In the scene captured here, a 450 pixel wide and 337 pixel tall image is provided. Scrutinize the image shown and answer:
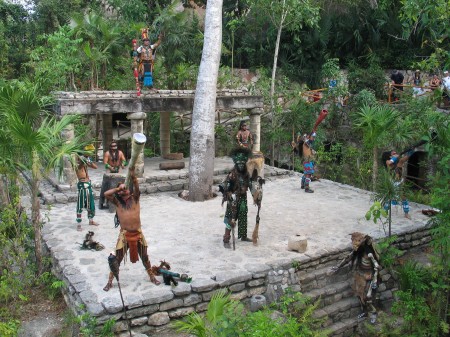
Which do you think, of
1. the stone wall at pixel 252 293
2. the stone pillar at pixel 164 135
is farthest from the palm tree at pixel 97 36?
the stone wall at pixel 252 293

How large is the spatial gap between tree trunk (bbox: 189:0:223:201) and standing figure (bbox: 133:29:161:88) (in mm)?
1322

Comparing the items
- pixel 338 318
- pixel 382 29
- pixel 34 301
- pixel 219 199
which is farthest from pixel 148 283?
pixel 382 29

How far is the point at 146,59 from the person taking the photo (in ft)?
40.6

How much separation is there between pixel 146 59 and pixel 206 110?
2043mm

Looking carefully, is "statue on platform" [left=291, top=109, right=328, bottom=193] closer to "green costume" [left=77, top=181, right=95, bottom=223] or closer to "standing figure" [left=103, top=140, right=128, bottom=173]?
"standing figure" [left=103, top=140, right=128, bottom=173]

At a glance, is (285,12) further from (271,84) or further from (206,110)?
(206,110)

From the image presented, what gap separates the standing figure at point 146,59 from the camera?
12.2 metres

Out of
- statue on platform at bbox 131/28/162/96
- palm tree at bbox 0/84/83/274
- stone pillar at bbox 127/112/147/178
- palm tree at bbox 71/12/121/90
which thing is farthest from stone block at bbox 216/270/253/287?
palm tree at bbox 71/12/121/90

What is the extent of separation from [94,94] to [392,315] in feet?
26.9

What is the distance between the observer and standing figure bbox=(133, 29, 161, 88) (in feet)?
40.0

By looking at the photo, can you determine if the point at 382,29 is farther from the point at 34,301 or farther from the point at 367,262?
the point at 34,301

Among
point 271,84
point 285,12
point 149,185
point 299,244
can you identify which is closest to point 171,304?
point 299,244

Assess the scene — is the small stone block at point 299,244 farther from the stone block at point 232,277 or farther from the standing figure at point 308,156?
the standing figure at point 308,156

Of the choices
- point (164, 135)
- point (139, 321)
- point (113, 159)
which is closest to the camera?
point (139, 321)
